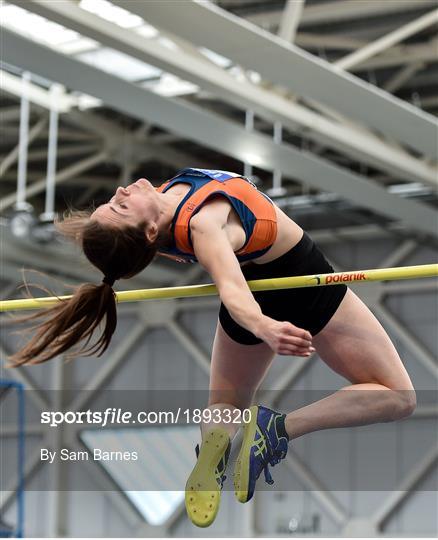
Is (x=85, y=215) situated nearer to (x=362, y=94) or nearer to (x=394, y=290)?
(x=362, y=94)

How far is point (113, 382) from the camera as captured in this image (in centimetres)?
1598

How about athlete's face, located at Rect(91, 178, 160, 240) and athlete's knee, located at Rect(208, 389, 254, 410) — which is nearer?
athlete's face, located at Rect(91, 178, 160, 240)

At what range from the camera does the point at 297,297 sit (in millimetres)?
4406

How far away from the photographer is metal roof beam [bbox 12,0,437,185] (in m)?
7.95

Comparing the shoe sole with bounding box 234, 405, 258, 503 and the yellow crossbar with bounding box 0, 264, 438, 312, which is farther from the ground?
the yellow crossbar with bounding box 0, 264, 438, 312

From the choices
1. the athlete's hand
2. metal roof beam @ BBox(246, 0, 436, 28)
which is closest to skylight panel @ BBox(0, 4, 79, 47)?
metal roof beam @ BBox(246, 0, 436, 28)

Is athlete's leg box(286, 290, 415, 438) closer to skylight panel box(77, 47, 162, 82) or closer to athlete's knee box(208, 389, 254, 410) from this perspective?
athlete's knee box(208, 389, 254, 410)

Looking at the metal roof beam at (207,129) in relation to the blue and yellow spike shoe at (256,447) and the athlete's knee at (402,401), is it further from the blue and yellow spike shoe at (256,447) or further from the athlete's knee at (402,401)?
the athlete's knee at (402,401)

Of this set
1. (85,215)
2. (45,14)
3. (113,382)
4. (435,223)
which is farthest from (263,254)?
(113,382)

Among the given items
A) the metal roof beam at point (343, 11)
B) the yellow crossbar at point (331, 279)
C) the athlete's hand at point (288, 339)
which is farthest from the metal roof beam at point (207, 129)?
the athlete's hand at point (288, 339)

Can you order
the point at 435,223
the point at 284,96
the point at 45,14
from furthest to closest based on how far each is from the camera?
the point at 435,223, the point at 284,96, the point at 45,14

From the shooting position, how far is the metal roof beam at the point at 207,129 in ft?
28.4

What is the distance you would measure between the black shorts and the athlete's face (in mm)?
470

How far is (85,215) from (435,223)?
9797 mm
